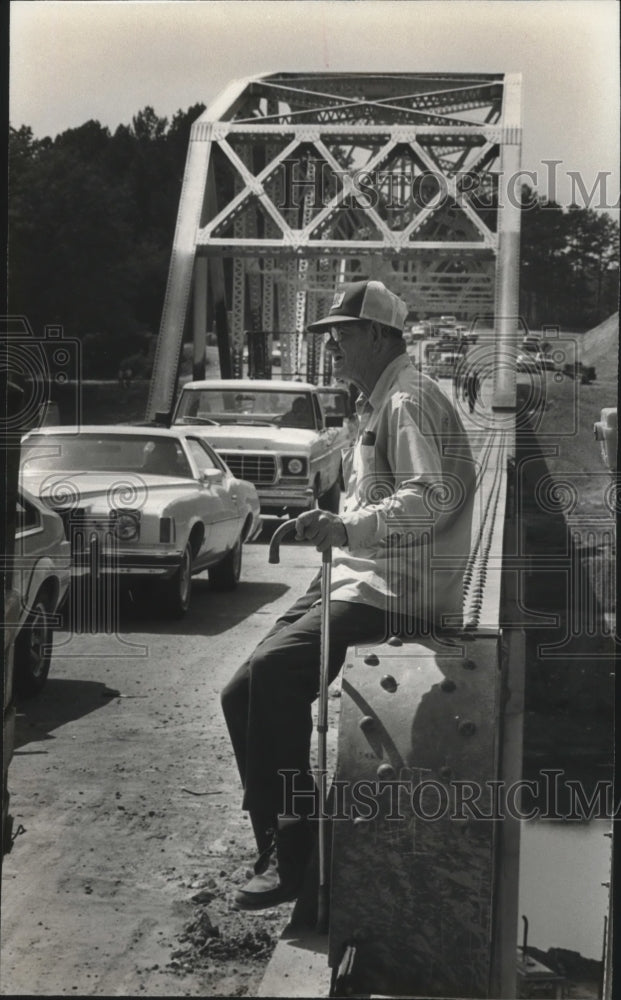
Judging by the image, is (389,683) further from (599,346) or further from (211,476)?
(211,476)

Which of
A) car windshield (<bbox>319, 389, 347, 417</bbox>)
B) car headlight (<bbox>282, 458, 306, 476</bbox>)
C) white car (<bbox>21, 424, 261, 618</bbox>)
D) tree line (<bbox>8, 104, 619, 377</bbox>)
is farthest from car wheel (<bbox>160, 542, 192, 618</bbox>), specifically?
car windshield (<bbox>319, 389, 347, 417</bbox>)

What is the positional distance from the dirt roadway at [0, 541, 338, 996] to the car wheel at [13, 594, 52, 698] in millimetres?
91

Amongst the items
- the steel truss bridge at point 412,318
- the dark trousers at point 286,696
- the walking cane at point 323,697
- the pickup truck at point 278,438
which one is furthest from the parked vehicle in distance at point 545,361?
the walking cane at point 323,697

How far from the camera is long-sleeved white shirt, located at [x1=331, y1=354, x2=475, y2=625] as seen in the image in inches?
121

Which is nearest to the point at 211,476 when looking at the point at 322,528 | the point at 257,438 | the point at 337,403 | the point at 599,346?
the point at 257,438

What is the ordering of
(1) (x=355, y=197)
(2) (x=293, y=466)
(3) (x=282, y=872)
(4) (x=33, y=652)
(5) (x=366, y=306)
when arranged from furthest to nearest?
(2) (x=293, y=466) → (1) (x=355, y=197) → (4) (x=33, y=652) → (3) (x=282, y=872) → (5) (x=366, y=306)

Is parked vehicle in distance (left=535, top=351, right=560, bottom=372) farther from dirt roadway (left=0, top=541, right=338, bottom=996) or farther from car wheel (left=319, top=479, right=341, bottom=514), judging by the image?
car wheel (left=319, top=479, right=341, bottom=514)

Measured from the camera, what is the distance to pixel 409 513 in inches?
119

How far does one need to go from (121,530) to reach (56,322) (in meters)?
1.91

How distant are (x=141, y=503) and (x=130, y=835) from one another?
389 centimetres

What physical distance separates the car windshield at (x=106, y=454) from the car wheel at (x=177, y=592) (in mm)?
725

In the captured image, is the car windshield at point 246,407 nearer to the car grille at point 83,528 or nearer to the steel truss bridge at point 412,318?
the steel truss bridge at point 412,318

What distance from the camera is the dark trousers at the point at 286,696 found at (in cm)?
324

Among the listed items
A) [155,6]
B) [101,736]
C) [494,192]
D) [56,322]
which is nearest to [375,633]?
[155,6]
